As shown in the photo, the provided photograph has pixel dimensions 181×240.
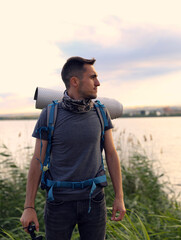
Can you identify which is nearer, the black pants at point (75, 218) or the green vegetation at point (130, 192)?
the black pants at point (75, 218)

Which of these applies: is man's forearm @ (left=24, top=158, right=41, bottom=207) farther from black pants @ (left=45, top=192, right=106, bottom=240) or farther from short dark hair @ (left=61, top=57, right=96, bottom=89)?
short dark hair @ (left=61, top=57, right=96, bottom=89)

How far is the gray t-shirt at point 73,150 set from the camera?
6.33 ft

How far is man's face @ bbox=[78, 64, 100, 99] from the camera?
1.99 metres

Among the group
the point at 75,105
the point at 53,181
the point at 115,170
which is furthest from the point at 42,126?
the point at 115,170

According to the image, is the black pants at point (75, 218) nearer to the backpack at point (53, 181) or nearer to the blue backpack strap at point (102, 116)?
the backpack at point (53, 181)

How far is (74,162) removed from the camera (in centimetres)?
195

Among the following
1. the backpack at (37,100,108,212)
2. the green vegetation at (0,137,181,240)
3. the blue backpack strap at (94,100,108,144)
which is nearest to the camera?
the backpack at (37,100,108,212)

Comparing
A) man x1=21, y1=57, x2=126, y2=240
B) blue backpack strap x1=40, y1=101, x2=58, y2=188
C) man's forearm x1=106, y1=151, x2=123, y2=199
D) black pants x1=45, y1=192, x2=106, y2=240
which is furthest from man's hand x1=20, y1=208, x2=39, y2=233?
man's forearm x1=106, y1=151, x2=123, y2=199

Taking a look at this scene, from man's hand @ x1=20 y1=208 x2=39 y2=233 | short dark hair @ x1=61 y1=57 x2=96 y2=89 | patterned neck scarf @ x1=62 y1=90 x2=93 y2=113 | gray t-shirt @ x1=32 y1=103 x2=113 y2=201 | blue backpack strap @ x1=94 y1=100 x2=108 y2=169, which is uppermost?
short dark hair @ x1=61 y1=57 x2=96 y2=89

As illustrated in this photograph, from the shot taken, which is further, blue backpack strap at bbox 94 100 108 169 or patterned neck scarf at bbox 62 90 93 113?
blue backpack strap at bbox 94 100 108 169

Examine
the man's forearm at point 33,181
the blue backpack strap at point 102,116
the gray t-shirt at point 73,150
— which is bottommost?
the man's forearm at point 33,181

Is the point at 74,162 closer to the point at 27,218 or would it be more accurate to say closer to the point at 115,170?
the point at 115,170

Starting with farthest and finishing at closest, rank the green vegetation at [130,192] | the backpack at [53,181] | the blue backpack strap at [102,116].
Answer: the green vegetation at [130,192] < the blue backpack strap at [102,116] < the backpack at [53,181]

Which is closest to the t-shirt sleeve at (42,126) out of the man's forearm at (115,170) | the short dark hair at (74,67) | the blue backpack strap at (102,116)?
the short dark hair at (74,67)
